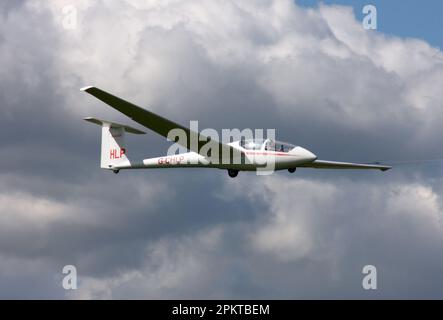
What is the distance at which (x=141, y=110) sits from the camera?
35.3m

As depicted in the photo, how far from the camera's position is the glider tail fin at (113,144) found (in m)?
44.6

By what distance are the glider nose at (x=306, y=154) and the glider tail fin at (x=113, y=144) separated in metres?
11.2

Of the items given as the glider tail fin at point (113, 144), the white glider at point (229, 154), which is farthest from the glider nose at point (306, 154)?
the glider tail fin at point (113, 144)

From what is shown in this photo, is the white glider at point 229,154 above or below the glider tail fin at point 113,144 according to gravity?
below

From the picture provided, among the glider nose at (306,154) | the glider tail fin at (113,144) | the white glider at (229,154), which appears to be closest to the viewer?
the white glider at (229,154)

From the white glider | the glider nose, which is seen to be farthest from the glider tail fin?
the glider nose

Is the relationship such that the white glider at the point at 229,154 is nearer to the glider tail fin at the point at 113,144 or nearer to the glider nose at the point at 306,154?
the glider nose at the point at 306,154

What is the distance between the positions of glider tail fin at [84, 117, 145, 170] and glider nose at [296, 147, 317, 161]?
1120cm

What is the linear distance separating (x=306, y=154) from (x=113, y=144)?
504 inches

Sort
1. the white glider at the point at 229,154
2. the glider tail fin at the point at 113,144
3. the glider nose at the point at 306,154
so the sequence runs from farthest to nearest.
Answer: the glider tail fin at the point at 113,144 → the glider nose at the point at 306,154 → the white glider at the point at 229,154
